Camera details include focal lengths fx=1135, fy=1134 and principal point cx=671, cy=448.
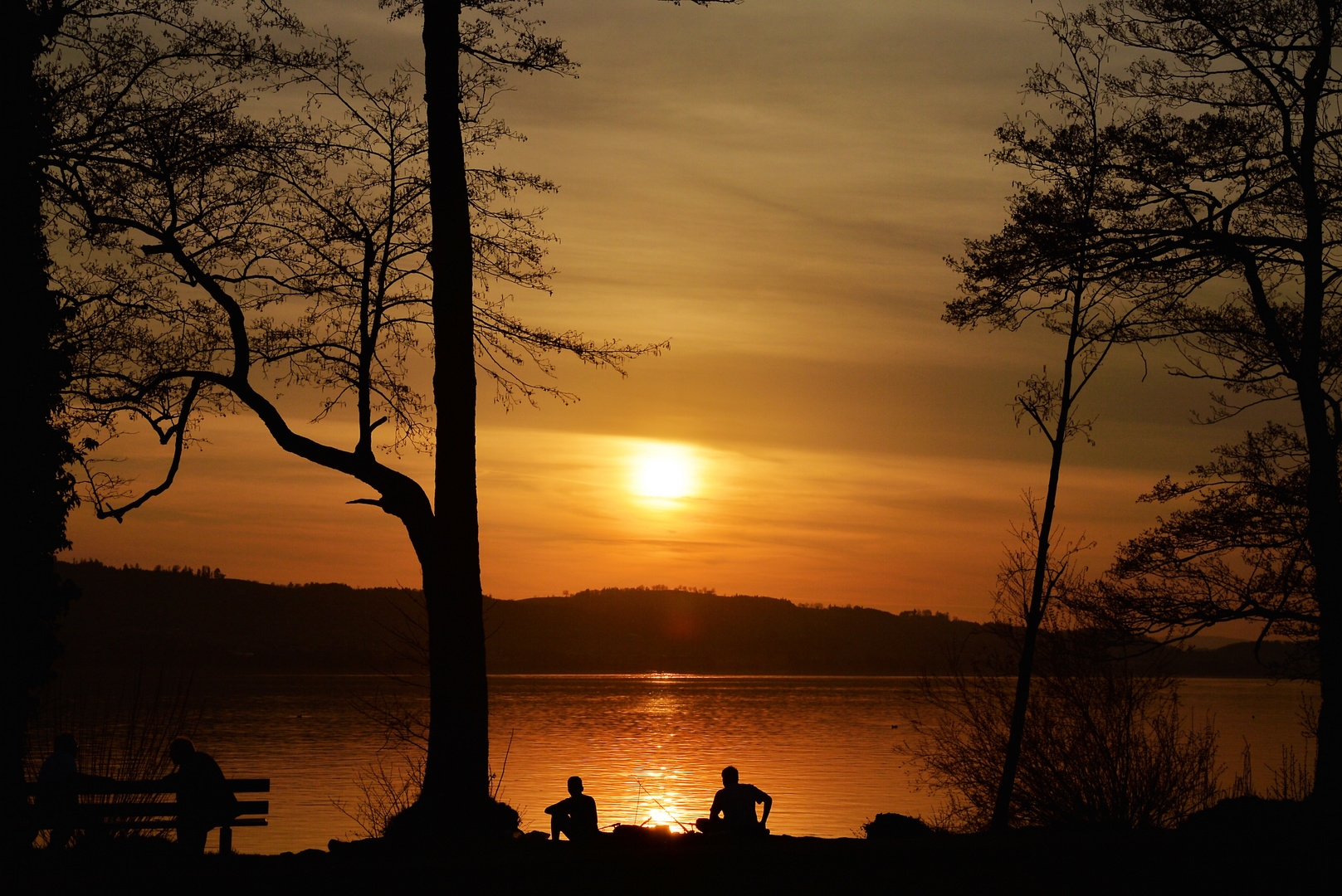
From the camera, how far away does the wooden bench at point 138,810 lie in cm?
1027

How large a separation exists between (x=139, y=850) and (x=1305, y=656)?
15.2 meters

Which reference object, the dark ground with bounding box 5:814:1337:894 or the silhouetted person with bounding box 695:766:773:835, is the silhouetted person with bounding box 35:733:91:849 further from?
the silhouetted person with bounding box 695:766:773:835

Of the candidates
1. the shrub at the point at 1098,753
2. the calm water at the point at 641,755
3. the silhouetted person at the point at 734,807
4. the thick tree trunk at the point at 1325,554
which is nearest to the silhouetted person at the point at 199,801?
the silhouetted person at the point at 734,807

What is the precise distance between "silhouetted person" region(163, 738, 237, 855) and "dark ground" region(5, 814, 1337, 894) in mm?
947

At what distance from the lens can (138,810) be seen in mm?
10609

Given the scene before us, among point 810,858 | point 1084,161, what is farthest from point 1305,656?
point 810,858

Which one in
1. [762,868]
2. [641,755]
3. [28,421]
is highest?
[28,421]

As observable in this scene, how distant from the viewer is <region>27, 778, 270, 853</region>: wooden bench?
10.3 m

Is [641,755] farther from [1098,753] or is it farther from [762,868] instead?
[762,868]

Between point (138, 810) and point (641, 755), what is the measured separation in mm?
66262

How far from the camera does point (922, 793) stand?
168 ft

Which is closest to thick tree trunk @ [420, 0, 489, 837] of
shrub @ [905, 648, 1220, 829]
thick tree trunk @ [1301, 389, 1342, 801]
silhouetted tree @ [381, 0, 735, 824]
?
silhouetted tree @ [381, 0, 735, 824]

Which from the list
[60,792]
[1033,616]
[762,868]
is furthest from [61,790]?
[1033,616]

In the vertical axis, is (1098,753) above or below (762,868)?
below
